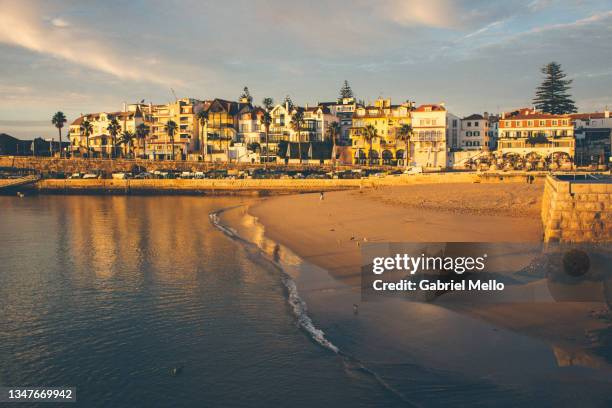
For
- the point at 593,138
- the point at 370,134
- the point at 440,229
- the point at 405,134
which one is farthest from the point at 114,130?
the point at 440,229

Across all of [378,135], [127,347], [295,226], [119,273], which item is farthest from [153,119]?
[127,347]

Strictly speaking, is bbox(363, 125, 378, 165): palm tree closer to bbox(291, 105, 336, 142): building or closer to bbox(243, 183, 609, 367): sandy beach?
bbox(291, 105, 336, 142): building

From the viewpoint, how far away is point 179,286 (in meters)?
24.7

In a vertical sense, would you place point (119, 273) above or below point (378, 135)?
below

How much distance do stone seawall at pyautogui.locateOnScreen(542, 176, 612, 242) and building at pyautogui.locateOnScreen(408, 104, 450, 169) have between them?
77.4 metres

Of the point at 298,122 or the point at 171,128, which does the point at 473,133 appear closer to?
the point at 298,122

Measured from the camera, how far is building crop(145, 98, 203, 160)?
134m

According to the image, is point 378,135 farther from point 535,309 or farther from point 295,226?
point 535,309

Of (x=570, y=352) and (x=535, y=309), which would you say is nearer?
(x=570, y=352)

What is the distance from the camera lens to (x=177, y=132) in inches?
5290

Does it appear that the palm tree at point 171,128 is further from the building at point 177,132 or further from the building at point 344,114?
the building at point 344,114

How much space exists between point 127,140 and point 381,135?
6459 cm

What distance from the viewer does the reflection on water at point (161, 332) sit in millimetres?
14016

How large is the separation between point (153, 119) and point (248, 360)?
135815mm
